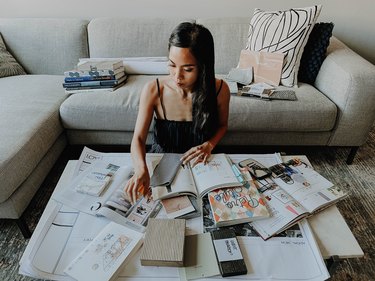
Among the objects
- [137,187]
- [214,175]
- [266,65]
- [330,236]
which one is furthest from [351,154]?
[137,187]

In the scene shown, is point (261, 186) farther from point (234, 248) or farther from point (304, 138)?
point (304, 138)

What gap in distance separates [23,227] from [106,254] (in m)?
0.74

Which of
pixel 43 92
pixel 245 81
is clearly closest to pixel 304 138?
pixel 245 81

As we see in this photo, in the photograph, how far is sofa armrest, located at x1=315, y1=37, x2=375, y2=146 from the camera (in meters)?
1.48

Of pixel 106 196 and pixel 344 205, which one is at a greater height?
pixel 106 196

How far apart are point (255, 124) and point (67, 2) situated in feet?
5.57

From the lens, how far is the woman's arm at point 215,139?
3.33 feet

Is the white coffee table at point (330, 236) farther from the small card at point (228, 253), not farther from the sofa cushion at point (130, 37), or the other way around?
the sofa cushion at point (130, 37)

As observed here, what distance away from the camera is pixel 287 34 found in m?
1.68

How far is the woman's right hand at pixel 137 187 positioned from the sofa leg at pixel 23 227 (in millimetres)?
653

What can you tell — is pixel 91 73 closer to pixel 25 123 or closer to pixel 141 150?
pixel 25 123

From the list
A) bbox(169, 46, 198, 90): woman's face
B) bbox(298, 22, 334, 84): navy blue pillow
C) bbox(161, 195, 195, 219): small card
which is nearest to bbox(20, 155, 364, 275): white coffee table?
bbox(161, 195, 195, 219): small card

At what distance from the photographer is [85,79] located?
1.65 metres

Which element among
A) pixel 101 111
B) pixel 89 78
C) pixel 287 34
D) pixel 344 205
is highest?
pixel 287 34
